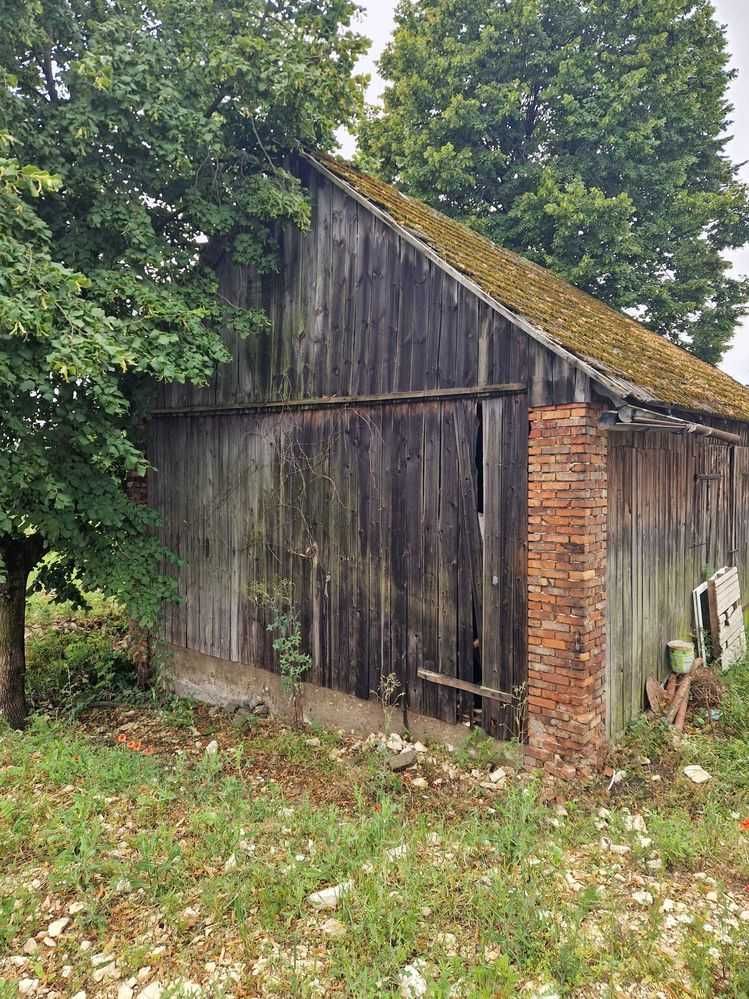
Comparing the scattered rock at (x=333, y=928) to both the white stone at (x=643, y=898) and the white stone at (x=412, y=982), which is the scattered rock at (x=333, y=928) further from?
the white stone at (x=643, y=898)

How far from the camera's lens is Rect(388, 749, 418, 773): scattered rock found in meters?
5.48

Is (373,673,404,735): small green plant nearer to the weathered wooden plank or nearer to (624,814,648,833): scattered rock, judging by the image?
the weathered wooden plank

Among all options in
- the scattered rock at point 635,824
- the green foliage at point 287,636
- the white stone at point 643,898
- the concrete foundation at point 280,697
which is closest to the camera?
the white stone at point 643,898

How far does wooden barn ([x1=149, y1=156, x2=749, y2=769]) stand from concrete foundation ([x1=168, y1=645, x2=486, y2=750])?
0.15 ft

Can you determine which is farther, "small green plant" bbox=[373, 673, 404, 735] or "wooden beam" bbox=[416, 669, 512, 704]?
"small green plant" bbox=[373, 673, 404, 735]

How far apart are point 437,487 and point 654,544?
2461 mm

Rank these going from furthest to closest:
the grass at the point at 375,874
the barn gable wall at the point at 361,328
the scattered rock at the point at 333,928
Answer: the barn gable wall at the point at 361,328, the scattered rock at the point at 333,928, the grass at the point at 375,874

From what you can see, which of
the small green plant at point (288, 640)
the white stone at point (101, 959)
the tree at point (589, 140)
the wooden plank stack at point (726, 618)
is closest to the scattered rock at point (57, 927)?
the white stone at point (101, 959)

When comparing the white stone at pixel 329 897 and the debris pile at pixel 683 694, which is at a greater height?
the debris pile at pixel 683 694

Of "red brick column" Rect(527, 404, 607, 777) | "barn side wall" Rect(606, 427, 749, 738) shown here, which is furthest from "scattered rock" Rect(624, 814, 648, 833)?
"barn side wall" Rect(606, 427, 749, 738)

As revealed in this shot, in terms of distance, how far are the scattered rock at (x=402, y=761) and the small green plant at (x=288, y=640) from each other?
5.04 feet

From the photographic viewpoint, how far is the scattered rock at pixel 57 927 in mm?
3457

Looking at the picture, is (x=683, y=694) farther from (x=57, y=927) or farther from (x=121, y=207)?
(x=121, y=207)

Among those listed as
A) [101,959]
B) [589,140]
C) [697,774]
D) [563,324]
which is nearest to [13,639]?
[101,959]
